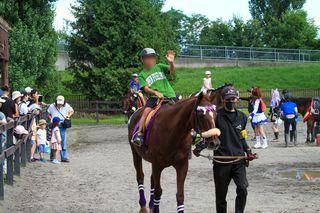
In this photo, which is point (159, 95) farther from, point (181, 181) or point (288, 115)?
point (288, 115)

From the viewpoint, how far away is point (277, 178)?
14.0 meters

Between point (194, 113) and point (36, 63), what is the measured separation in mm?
25217

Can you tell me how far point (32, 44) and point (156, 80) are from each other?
2329cm

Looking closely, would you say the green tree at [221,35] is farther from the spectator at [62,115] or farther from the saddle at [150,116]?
the saddle at [150,116]

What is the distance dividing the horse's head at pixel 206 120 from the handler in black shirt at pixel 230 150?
24cm

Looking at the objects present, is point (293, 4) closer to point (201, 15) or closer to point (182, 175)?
point (201, 15)

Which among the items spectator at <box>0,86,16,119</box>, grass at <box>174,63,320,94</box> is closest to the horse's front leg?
spectator at <box>0,86,16,119</box>

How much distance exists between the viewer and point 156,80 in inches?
412

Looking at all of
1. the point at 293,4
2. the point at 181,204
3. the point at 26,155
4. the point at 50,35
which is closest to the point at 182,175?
the point at 181,204

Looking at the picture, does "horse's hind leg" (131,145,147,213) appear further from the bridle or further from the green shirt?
the bridle

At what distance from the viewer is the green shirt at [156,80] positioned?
1044cm

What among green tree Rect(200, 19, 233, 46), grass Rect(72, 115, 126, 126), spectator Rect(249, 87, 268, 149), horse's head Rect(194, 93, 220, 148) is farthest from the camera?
green tree Rect(200, 19, 233, 46)

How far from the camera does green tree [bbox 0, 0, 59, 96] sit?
32.1 m

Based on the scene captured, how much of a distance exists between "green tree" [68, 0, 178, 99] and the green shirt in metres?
28.5
